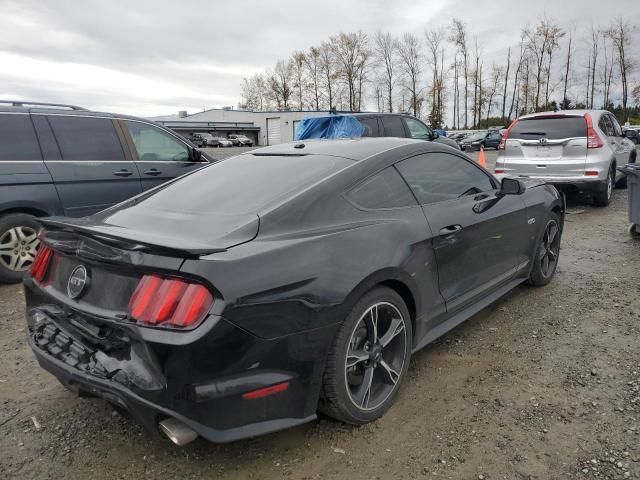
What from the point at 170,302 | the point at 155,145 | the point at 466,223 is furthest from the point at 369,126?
the point at 170,302

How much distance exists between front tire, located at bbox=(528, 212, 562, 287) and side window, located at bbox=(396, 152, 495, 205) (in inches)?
41.4

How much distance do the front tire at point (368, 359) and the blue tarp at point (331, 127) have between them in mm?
7426

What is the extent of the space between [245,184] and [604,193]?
25.0ft

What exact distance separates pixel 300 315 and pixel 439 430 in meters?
1.04

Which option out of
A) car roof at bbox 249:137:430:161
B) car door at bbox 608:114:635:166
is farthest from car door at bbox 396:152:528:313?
car door at bbox 608:114:635:166

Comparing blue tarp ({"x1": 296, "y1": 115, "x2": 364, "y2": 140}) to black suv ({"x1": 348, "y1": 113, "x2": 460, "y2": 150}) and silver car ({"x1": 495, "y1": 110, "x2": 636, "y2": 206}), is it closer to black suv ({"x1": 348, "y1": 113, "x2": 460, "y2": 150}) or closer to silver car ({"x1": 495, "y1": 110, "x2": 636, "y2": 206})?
black suv ({"x1": 348, "y1": 113, "x2": 460, "y2": 150})

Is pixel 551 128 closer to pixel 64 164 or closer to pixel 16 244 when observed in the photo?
pixel 64 164

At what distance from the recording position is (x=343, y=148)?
3164mm

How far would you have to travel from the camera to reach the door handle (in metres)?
3.04

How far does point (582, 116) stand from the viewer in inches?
325

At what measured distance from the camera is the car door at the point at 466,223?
309 centimetres

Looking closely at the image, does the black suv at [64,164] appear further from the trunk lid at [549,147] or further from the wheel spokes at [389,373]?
the trunk lid at [549,147]

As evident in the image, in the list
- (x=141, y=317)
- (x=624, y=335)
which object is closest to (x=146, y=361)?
(x=141, y=317)

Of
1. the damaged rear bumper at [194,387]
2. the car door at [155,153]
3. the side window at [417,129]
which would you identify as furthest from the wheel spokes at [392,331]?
the side window at [417,129]
